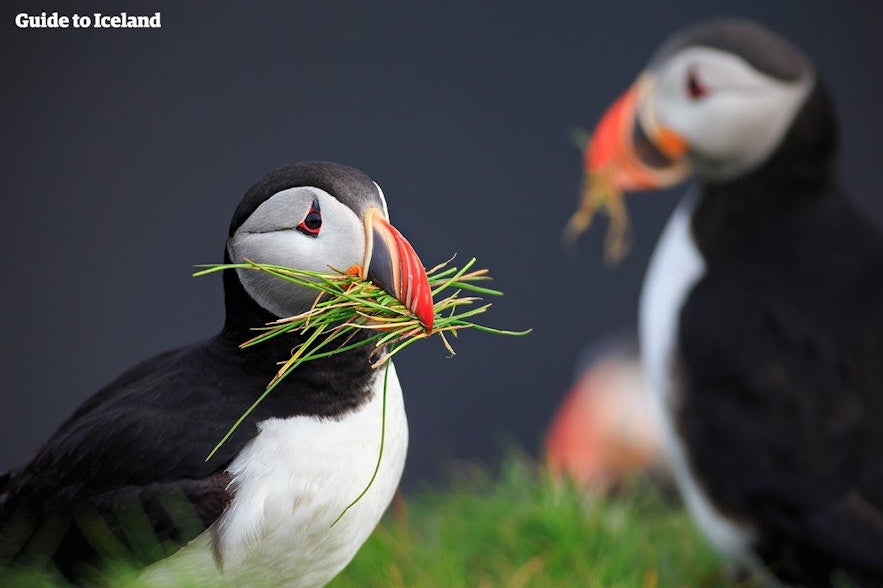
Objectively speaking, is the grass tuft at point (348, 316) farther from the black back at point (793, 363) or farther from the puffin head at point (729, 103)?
the puffin head at point (729, 103)

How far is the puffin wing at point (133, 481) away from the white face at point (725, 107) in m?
0.84

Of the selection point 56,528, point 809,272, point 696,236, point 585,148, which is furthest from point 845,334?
point 56,528

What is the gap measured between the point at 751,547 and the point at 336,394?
680mm

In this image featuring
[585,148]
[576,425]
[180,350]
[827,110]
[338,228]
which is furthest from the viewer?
[576,425]

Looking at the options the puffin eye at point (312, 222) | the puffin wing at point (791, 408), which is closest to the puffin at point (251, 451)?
the puffin eye at point (312, 222)

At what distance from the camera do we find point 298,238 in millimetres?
1065

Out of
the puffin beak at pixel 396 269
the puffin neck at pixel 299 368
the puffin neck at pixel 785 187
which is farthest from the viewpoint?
the puffin neck at pixel 785 187

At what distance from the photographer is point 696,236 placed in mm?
→ 1640

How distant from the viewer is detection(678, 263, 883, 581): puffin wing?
4.68 feet

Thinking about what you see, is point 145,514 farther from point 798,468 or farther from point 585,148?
point 585,148

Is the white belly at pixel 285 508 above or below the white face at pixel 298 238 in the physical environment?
below

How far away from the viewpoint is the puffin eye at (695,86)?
163 cm

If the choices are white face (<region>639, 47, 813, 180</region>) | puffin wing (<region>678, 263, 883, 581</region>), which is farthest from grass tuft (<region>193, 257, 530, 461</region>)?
white face (<region>639, 47, 813, 180</region>)

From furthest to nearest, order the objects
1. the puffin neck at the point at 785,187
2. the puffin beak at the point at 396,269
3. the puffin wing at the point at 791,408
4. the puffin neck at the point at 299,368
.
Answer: the puffin neck at the point at 785,187 → the puffin wing at the point at 791,408 → the puffin neck at the point at 299,368 → the puffin beak at the point at 396,269
